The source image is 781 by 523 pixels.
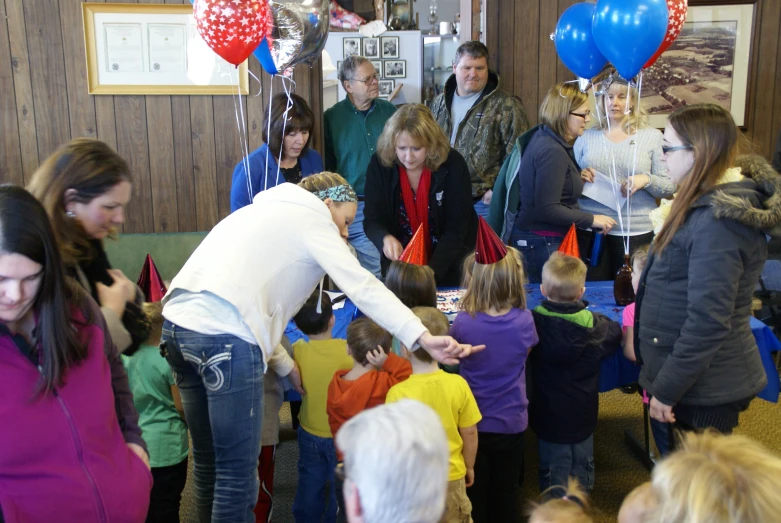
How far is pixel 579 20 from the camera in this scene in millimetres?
3340

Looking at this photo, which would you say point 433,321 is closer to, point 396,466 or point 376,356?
point 376,356

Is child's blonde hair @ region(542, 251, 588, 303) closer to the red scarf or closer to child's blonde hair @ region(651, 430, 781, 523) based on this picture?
the red scarf

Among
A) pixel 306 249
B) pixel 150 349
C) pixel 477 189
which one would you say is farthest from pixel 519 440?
pixel 477 189

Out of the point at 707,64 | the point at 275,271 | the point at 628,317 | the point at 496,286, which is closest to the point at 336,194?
the point at 275,271

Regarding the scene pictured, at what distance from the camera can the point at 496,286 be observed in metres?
2.15

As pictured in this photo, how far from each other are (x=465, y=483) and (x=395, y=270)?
2.41 feet

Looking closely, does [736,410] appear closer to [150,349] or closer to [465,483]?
[465,483]

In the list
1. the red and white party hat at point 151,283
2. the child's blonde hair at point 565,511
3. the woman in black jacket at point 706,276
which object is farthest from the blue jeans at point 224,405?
the woman in black jacket at point 706,276

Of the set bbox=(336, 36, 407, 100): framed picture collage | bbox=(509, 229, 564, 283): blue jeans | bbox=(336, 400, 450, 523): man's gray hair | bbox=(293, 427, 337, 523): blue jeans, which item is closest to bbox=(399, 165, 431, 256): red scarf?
bbox=(509, 229, 564, 283): blue jeans

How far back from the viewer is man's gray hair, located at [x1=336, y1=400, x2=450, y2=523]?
3.18ft

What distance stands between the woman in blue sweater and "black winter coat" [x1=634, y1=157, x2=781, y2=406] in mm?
1944

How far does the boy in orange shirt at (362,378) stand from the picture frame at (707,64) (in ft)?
11.4

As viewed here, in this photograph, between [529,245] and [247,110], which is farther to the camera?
[247,110]

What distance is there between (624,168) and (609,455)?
4.55ft
